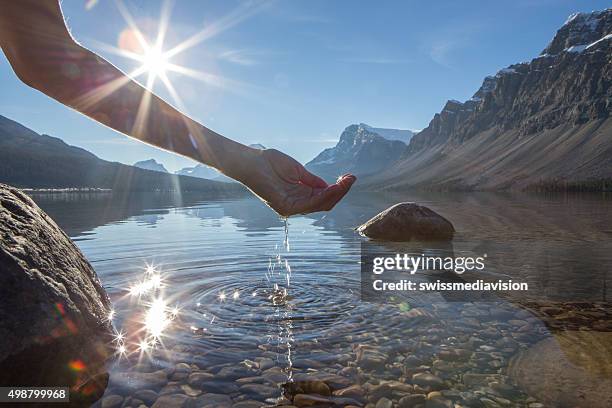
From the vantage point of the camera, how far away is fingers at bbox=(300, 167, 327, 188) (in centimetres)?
320

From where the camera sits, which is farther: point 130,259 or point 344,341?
point 130,259

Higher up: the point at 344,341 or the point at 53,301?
the point at 53,301

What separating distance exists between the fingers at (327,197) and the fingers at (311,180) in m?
0.06

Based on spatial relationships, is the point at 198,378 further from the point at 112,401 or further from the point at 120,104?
the point at 120,104

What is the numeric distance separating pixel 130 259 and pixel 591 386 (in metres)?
13.9

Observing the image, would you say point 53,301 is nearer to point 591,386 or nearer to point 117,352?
point 117,352

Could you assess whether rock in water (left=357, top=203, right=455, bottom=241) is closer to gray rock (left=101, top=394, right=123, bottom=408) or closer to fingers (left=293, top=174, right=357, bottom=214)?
gray rock (left=101, top=394, right=123, bottom=408)

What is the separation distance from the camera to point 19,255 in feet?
15.8

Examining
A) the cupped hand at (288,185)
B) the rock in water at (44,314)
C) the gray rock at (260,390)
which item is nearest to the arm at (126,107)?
the cupped hand at (288,185)

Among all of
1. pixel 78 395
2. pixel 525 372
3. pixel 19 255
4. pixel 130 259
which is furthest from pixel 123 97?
pixel 130 259

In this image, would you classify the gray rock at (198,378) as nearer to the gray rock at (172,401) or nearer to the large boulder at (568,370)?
the gray rock at (172,401)

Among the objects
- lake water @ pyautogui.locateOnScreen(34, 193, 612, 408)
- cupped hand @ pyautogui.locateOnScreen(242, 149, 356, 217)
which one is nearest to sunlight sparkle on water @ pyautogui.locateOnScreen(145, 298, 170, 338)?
lake water @ pyautogui.locateOnScreen(34, 193, 612, 408)

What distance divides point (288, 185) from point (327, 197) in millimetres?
327

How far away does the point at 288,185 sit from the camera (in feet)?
10.7
